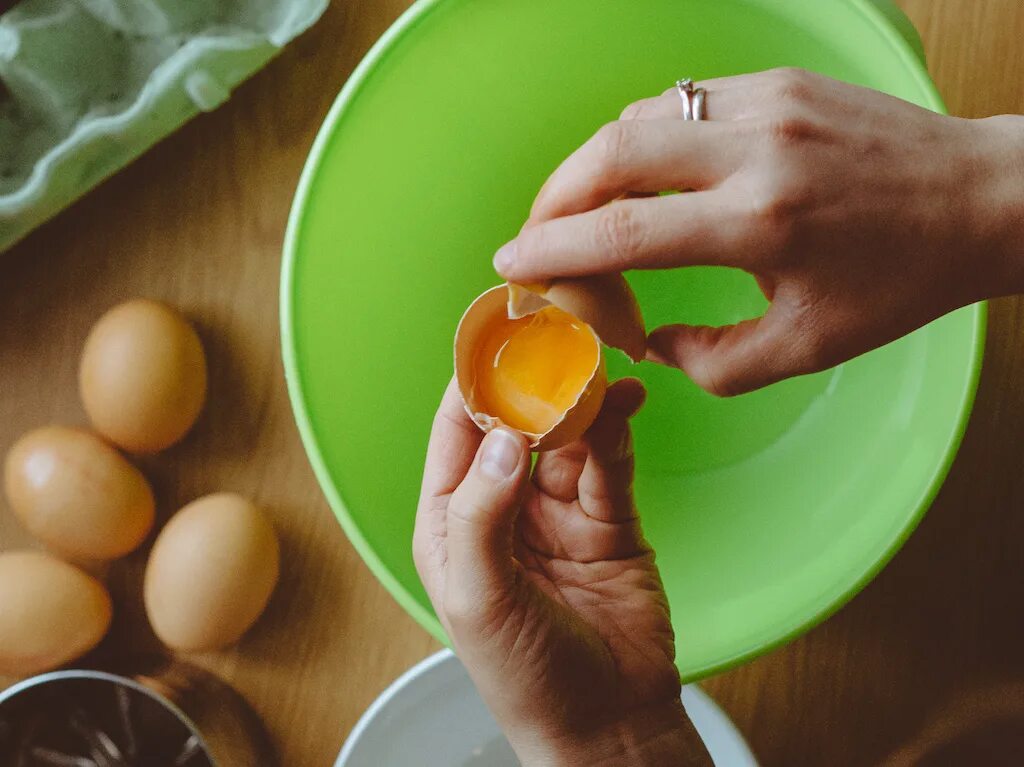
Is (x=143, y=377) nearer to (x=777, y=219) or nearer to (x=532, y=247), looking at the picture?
(x=532, y=247)

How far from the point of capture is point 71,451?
3.06ft

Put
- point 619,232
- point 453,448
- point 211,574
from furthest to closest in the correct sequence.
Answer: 1. point 211,574
2. point 453,448
3. point 619,232

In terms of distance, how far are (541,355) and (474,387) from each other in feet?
0.22

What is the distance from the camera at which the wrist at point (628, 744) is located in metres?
0.68

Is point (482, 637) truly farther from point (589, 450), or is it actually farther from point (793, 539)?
point (793, 539)

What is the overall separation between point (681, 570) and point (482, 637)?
Result: 362 millimetres

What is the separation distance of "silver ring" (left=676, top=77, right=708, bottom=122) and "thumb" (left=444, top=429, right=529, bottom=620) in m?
0.27

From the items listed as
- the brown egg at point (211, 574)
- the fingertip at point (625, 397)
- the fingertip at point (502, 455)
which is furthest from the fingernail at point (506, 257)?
the brown egg at point (211, 574)

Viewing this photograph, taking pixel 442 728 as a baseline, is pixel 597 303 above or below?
above

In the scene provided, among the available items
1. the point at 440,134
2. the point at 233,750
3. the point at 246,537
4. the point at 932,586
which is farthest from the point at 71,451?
the point at 932,586

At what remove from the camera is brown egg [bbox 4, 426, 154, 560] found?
3.03ft

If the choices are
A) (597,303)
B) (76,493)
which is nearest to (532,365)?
(597,303)

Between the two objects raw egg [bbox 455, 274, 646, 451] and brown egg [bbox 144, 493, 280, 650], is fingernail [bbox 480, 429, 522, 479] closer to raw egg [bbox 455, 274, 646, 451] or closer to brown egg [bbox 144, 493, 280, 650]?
raw egg [bbox 455, 274, 646, 451]

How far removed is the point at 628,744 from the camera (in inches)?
27.9
